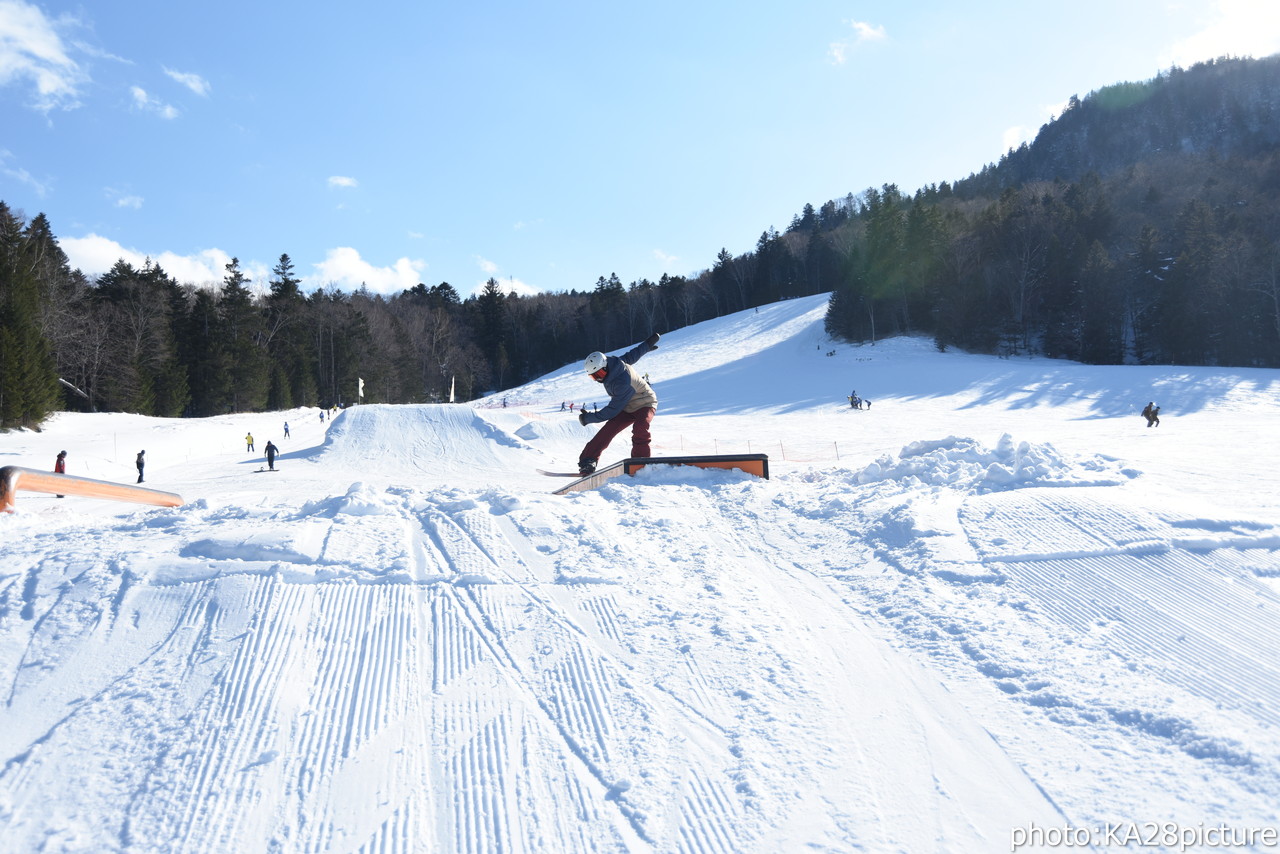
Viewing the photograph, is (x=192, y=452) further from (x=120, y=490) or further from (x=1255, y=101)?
(x=1255, y=101)

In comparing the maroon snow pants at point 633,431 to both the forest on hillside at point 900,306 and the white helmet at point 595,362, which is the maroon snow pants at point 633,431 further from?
the forest on hillside at point 900,306

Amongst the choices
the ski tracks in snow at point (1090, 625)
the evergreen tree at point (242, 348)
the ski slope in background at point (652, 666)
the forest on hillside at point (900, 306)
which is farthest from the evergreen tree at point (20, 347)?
the ski tracks in snow at point (1090, 625)

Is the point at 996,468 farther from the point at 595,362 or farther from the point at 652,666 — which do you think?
the point at 652,666

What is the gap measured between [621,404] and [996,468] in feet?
17.4

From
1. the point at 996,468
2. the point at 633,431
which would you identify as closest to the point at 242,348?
the point at 633,431

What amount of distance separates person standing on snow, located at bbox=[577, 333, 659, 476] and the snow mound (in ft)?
11.7

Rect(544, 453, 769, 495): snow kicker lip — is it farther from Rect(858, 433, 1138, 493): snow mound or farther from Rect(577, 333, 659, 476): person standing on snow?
Rect(858, 433, 1138, 493): snow mound

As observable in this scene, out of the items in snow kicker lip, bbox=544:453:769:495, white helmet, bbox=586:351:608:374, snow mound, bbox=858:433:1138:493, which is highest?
white helmet, bbox=586:351:608:374

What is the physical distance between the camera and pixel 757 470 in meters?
9.73

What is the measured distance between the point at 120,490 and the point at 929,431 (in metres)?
24.7

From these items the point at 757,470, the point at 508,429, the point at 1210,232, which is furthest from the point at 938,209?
the point at 757,470

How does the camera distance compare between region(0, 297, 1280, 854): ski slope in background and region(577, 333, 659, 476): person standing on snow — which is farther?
region(577, 333, 659, 476): person standing on snow

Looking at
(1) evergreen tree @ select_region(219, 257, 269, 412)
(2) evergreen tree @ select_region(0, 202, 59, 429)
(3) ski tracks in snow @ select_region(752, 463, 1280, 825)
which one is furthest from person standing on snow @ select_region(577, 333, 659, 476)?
(1) evergreen tree @ select_region(219, 257, 269, 412)

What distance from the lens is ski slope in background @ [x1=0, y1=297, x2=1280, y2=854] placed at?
125 inches
